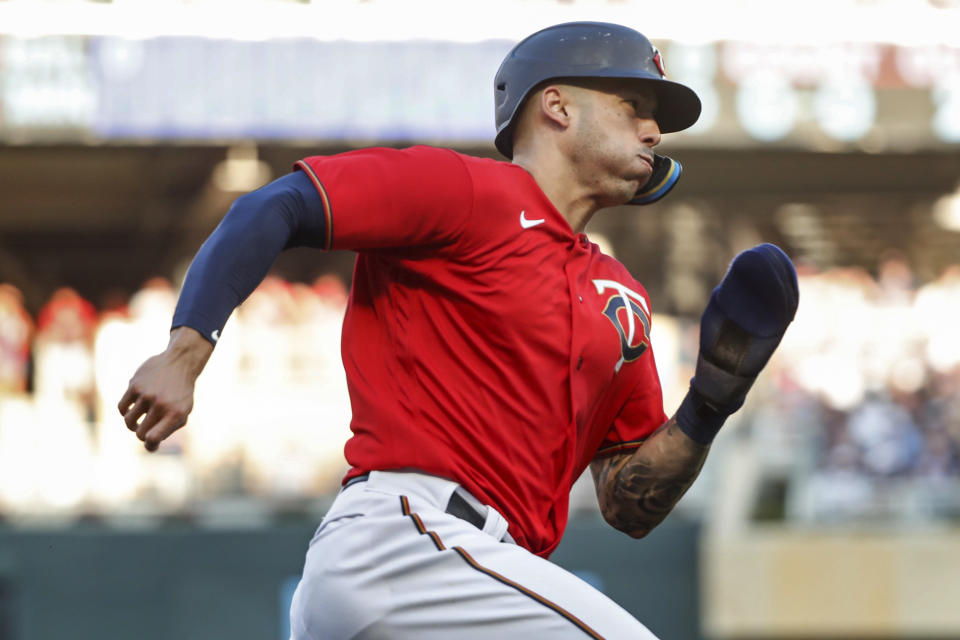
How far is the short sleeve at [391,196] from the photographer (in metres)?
2.38

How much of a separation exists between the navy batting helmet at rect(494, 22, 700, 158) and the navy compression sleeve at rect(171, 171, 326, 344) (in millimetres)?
715

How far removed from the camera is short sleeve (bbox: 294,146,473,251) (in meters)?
2.38

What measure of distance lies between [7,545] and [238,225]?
8.06 meters

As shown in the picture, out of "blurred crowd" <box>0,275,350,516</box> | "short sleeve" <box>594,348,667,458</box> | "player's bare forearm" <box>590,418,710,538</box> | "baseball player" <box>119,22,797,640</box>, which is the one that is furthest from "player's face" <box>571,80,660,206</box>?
"blurred crowd" <box>0,275,350,516</box>

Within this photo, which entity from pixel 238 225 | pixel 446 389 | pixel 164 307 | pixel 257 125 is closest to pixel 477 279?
pixel 446 389

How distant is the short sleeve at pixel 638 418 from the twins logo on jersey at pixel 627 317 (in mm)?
150

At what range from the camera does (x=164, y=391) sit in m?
2.14

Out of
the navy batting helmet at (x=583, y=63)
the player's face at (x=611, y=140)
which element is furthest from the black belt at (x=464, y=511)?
the navy batting helmet at (x=583, y=63)

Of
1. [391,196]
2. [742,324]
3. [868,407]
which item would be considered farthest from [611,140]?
[868,407]

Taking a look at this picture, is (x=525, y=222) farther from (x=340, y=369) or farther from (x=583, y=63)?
(x=340, y=369)

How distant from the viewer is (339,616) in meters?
2.37

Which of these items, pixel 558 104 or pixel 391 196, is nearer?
pixel 391 196

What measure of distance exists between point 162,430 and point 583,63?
1.20 metres

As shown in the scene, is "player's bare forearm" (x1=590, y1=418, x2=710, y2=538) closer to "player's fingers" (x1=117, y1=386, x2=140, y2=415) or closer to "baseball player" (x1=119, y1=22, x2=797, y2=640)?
"baseball player" (x1=119, y1=22, x2=797, y2=640)
